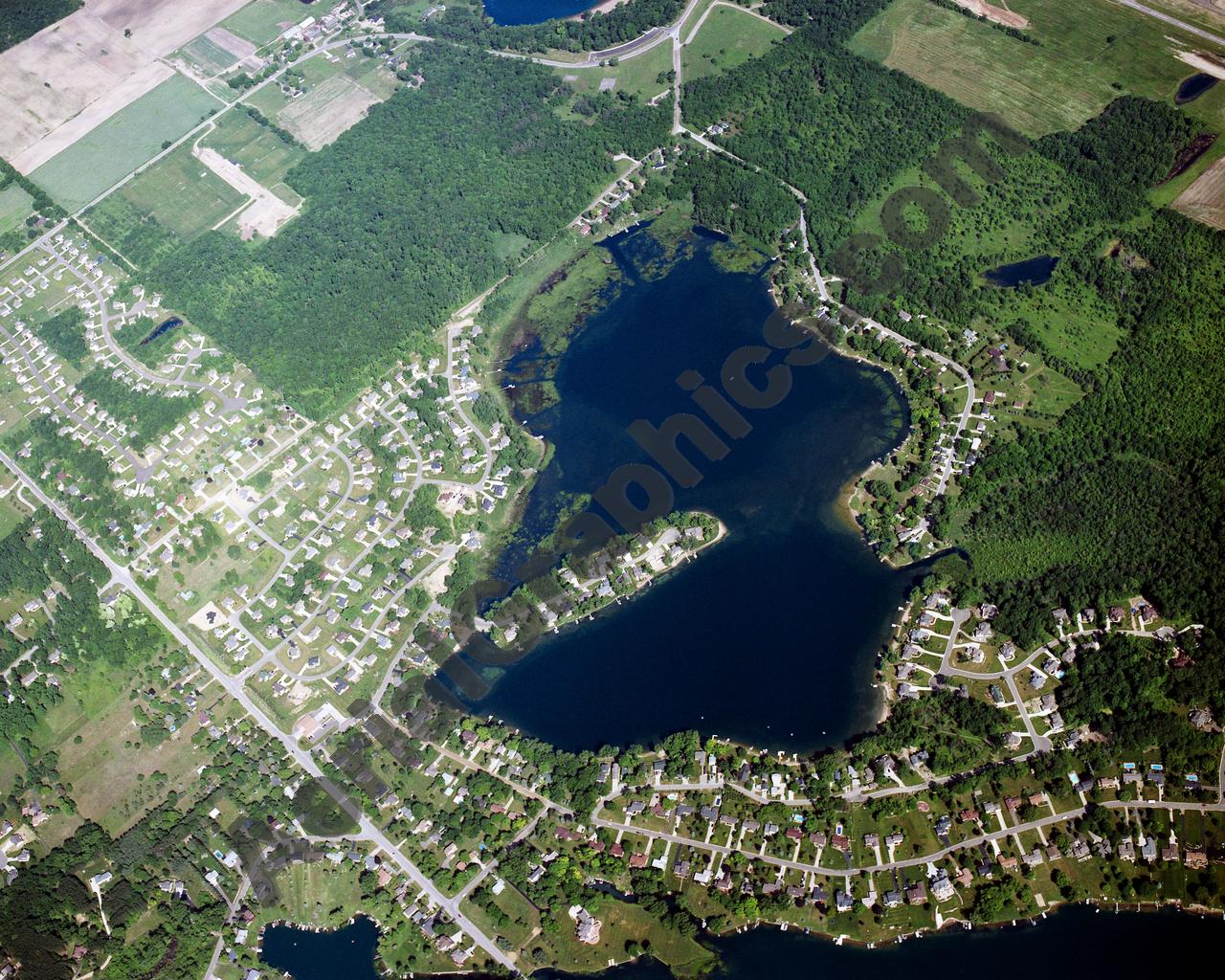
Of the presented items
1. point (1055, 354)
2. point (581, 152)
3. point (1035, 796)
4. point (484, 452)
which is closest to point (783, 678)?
point (1035, 796)

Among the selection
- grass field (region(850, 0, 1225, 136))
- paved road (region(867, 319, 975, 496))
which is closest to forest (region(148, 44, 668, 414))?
grass field (region(850, 0, 1225, 136))

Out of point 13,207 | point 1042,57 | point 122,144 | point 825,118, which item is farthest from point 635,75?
point 13,207

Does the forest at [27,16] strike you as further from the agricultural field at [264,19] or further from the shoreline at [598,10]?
the shoreline at [598,10]

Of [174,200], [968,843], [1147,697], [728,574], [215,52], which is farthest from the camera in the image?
[215,52]

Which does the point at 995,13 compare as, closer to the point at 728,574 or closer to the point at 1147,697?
the point at 728,574

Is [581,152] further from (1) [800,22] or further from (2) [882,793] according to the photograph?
(2) [882,793]

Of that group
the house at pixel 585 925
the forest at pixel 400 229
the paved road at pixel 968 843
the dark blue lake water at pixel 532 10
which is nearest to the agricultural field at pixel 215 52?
the forest at pixel 400 229

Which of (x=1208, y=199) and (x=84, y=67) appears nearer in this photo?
(x=1208, y=199)

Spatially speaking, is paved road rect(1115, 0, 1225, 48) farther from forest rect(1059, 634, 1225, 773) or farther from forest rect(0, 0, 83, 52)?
forest rect(0, 0, 83, 52)
